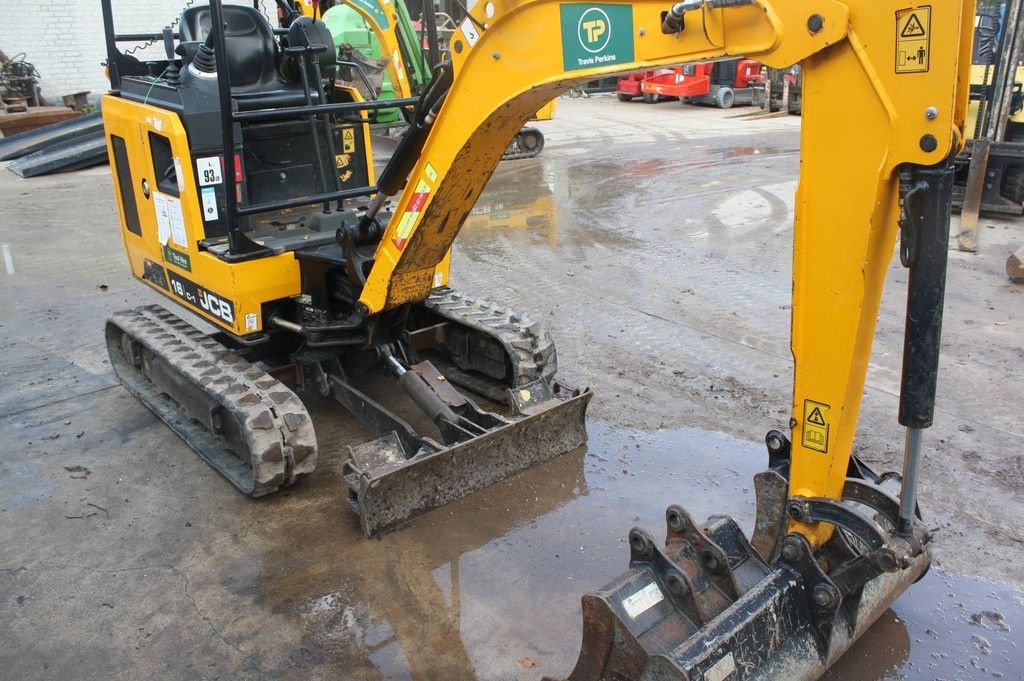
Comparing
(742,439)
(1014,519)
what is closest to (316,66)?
(742,439)

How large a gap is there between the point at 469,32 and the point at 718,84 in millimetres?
18684

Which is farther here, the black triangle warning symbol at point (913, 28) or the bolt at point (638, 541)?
the bolt at point (638, 541)

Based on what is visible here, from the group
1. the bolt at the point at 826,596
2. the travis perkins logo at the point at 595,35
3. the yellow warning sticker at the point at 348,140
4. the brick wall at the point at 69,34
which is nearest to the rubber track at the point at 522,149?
the brick wall at the point at 69,34

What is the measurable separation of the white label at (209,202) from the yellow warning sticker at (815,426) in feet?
11.8

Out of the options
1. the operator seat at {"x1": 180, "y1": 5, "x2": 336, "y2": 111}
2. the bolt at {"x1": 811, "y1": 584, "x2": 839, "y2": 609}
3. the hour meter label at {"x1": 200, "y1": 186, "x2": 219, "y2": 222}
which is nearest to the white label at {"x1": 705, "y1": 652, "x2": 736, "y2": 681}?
the bolt at {"x1": 811, "y1": 584, "x2": 839, "y2": 609}

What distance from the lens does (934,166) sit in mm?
2426

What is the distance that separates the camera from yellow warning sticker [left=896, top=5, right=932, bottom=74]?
92.0 inches

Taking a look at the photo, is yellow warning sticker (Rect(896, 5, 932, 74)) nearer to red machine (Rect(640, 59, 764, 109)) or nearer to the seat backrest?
the seat backrest

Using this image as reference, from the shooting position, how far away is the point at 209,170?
4.93 metres

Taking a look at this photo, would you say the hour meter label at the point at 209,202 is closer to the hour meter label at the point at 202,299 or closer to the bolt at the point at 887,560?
the hour meter label at the point at 202,299

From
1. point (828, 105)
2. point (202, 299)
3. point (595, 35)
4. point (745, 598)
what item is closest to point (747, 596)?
point (745, 598)

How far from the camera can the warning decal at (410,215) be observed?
4309 millimetres

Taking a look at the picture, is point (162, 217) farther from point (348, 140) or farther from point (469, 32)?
point (469, 32)

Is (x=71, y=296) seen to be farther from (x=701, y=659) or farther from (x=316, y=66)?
(x=701, y=659)
